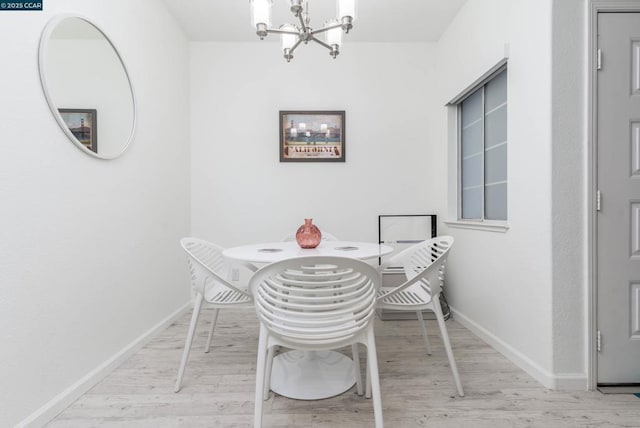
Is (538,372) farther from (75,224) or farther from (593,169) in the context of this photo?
(75,224)

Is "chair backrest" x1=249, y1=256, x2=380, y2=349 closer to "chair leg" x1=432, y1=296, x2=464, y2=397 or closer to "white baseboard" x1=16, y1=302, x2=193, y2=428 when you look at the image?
"chair leg" x1=432, y1=296, x2=464, y2=397

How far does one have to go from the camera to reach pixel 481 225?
2.42m

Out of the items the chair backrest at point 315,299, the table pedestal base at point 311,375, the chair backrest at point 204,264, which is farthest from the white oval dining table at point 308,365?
the chair backrest at point 315,299

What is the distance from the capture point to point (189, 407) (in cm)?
158

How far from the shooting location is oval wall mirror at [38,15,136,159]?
1.55 m

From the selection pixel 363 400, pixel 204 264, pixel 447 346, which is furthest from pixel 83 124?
pixel 447 346

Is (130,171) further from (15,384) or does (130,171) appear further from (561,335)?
(561,335)

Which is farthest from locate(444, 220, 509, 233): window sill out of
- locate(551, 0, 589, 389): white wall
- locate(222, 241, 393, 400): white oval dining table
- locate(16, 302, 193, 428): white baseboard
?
locate(16, 302, 193, 428): white baseboard

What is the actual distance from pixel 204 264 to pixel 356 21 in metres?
2.49

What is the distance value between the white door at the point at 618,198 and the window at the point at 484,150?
2.04 feet

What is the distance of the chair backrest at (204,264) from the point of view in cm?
178

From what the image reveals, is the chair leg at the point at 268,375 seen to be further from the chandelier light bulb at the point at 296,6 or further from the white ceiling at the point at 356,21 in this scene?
the white ceiling at the point at 356,21

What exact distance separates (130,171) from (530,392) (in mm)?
2777

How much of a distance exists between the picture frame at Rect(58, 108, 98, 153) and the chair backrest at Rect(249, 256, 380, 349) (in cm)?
131
